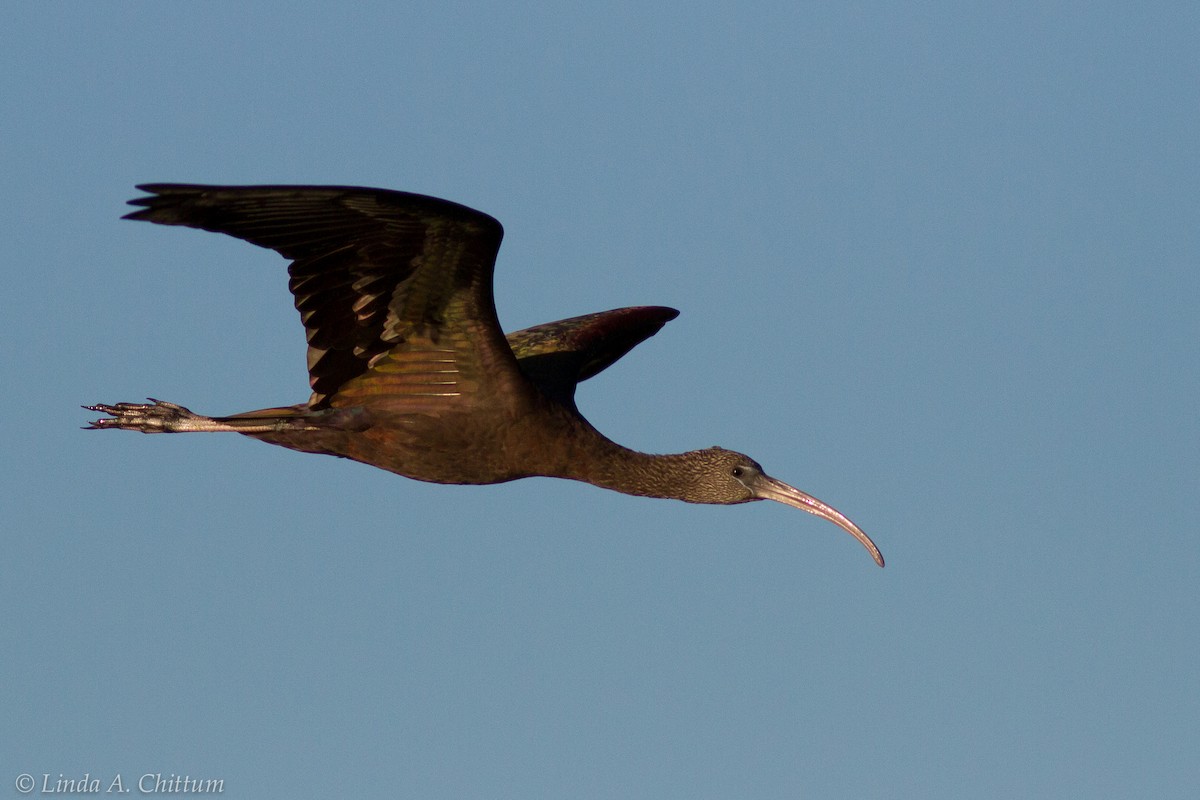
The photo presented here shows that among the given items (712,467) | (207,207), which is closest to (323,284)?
(207,207)

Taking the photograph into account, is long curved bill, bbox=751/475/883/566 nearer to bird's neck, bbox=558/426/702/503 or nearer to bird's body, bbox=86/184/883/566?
bird's body, bbox=86/184/883/566

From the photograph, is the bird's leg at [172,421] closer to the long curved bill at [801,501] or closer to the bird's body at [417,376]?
the bird's body at [417,376]

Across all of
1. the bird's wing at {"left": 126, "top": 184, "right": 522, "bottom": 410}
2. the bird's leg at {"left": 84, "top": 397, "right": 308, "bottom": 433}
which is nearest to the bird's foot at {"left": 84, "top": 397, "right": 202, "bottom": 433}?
the bird's leg at {"left": 84, "top": 397, "right": 308, "bottom": 433}

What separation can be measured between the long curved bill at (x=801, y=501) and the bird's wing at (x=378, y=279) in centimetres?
230

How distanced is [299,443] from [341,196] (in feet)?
10.1

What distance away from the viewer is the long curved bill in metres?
13.8

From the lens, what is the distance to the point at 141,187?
10484 mm

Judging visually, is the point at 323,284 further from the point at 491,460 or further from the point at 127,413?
the point at 127,413

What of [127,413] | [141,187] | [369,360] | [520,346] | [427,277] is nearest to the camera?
[141,187]

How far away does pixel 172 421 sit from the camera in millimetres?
14180

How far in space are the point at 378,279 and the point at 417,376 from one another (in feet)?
3.33

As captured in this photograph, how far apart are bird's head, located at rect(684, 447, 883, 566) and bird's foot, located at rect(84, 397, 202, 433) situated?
4.12 meters

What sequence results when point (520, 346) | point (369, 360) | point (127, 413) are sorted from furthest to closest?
1. point (520, 346)
2. point (127, 413)
3. point (369, 360)

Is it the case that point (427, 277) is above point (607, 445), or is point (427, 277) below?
above
